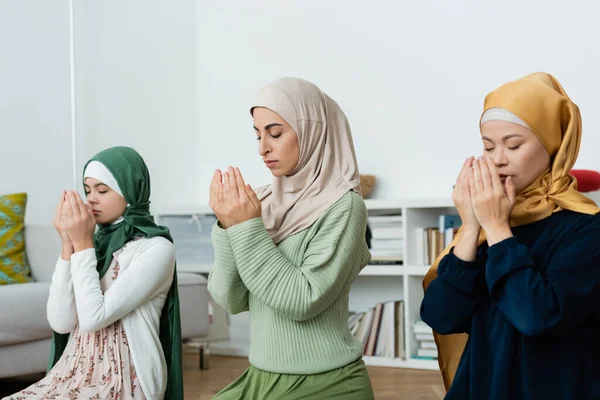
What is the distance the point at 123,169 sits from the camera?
7.65ft

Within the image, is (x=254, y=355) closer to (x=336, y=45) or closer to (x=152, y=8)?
(x=336, y=45)

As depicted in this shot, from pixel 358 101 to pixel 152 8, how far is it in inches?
65.2

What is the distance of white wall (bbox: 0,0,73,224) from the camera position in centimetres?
453

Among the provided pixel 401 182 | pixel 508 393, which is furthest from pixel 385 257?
pixel 508 393

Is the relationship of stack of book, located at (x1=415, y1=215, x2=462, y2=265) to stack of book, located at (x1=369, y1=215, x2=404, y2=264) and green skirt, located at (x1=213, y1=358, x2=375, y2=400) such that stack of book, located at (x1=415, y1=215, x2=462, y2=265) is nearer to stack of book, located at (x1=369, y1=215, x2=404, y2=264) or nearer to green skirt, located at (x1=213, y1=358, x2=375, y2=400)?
stack of book, located at (x1=369, y1=215, x2=404, y2=264)

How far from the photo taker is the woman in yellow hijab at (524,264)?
4.72ft

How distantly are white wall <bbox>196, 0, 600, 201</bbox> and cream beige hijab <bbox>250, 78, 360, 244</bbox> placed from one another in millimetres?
2804

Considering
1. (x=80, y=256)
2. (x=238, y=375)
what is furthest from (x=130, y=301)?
(x=238, y=375)

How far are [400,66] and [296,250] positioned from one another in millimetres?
3280

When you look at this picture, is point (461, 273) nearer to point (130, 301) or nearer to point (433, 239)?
point (130, 301)

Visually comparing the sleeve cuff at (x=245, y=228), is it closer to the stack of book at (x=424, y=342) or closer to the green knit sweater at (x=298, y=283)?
the green knit sweater at (x=298, y=283)

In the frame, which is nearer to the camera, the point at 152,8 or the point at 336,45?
the point at 336,45

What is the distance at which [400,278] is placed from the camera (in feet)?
16.1

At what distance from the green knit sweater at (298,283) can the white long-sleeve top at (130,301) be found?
32cm
